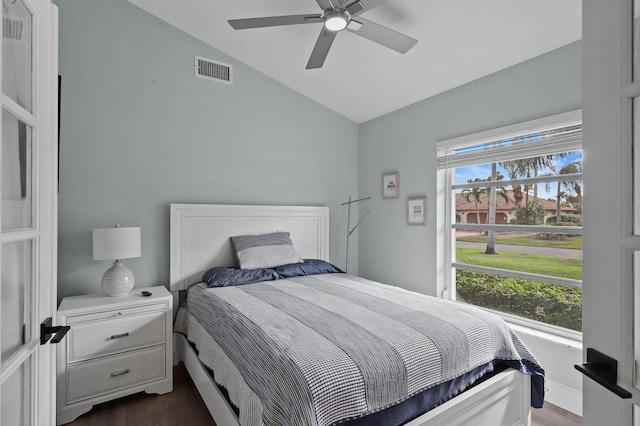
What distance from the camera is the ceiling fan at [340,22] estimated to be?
1.81 metres

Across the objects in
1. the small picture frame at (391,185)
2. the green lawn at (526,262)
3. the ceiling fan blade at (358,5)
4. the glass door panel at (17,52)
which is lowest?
the green lawn at (526,262)

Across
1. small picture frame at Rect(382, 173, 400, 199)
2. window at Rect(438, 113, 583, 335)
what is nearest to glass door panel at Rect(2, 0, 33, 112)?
window at Rect(438, 113, 583, 335)

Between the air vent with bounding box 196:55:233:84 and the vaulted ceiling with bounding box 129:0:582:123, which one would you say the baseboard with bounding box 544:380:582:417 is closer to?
the vaulted ceiling with bounding box 129:0:582:123

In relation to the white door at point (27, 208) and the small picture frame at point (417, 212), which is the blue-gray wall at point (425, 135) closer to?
the small picture frame at point (417, 212)

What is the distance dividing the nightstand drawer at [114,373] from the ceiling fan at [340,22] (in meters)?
2.31

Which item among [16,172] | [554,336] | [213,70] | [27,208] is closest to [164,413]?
[27,208]

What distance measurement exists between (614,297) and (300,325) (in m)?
1.33

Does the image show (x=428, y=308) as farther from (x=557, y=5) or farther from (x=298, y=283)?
(x=557, y=5)

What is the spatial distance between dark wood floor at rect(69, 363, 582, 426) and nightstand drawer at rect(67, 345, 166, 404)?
0.12 m

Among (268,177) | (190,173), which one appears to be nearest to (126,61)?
(190,173)

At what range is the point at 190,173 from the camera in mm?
3049

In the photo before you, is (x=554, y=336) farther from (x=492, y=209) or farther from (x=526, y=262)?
(x=492, y=209)

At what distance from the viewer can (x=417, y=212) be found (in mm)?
3332

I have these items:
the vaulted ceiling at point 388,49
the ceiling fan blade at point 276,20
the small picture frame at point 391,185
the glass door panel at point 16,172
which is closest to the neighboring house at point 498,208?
the small picture frame at point 391,185
